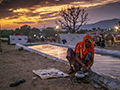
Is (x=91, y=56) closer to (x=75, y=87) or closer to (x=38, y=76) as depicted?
(x=75, y=87)

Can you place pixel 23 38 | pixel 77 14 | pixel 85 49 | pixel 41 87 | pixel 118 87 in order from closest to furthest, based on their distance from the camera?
pixel 118 87 → pixel 41 87 → pixel 85 49 → pixel 23 38 → pixel 77 14

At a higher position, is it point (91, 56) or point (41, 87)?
point (91, 56)

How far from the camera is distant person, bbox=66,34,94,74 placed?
352 cm

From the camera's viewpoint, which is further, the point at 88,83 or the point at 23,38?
the point at 23,38

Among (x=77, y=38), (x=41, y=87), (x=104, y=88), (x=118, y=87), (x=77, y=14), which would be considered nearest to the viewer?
(x=118, y=87)

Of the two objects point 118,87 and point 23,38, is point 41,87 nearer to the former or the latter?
point 118,87

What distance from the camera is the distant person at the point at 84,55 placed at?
3.52 m

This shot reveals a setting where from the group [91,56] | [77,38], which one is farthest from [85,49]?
[77,38]

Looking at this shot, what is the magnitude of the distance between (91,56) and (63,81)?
1060mm

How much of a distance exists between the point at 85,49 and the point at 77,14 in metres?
31.5

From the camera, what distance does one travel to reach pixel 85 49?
3564 mm

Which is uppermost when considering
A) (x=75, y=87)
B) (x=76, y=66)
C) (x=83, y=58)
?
(x=83, y=58)

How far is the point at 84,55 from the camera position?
3.66m

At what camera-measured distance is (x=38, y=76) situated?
4098 mm
